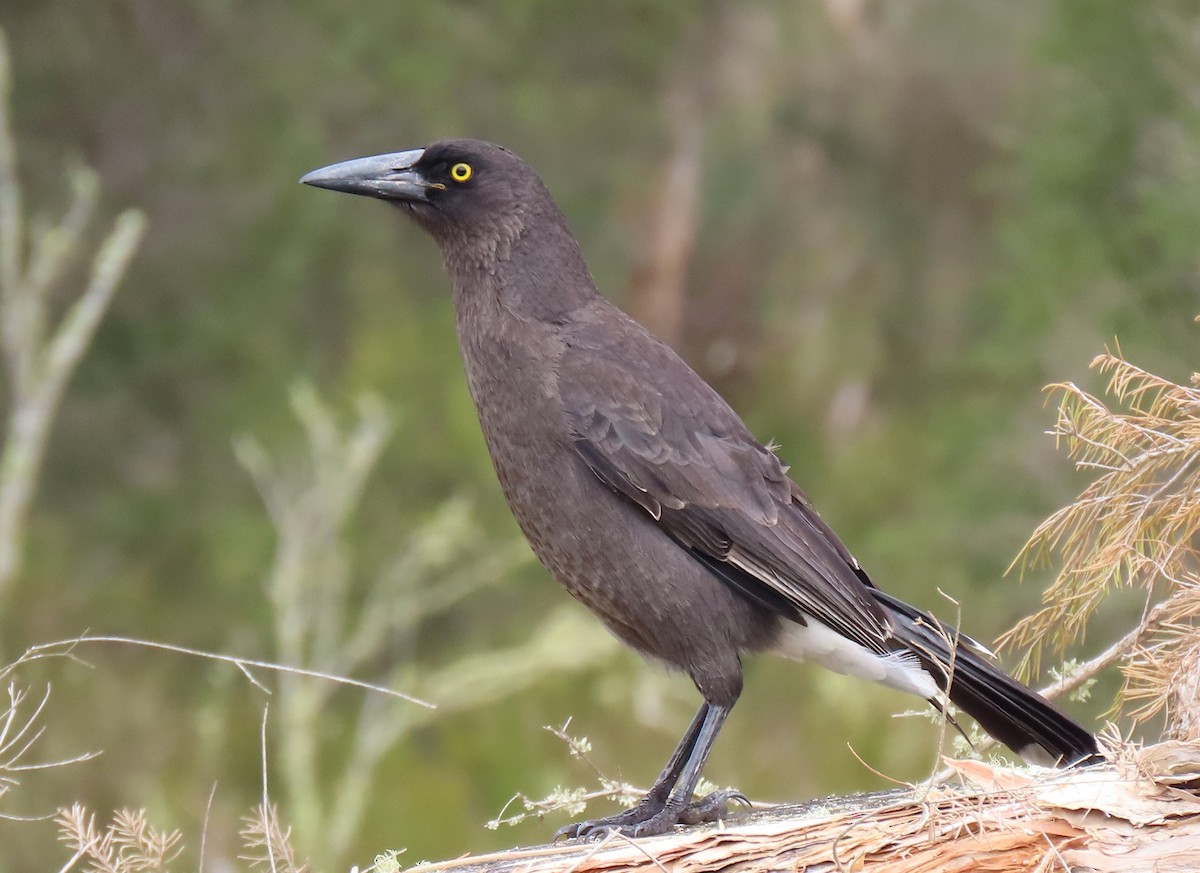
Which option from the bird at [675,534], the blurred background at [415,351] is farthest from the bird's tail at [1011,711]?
the blurred background at [415,351]

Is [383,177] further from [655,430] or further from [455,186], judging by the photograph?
[655,430]

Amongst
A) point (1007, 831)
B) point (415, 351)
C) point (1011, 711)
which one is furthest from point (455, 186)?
point (415, 351)

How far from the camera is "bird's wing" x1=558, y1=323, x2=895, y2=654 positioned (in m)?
3.89

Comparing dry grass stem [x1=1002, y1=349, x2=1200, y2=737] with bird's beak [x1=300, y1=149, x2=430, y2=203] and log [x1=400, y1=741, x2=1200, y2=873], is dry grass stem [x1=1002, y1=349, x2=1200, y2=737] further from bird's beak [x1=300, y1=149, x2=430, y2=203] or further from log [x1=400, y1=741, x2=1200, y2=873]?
bird's beak [x1=300, y1=149, x2=430, y2=203]

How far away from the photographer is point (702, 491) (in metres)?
3.95

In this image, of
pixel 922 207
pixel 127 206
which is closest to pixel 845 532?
pixel 922 207

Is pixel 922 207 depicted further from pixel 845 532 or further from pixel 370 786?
pixel 370 786

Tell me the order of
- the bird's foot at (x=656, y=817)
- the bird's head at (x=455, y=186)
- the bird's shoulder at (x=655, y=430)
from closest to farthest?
1. the bird's foot at (x=656, y=817)
2. the bird's shoulder at (x=655, y=430)
3. the bird's head at (x=455, y=186)

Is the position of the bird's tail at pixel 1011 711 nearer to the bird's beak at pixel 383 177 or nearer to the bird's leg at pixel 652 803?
the bird's leg at pixel 652 803

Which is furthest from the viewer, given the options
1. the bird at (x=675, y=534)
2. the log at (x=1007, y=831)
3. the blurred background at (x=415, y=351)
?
the blurred background at (x=415, y=351)

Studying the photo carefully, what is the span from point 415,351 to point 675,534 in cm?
937

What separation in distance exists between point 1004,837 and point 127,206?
10.7m

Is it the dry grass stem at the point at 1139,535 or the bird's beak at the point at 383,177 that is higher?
the bird's beak at the point at 383,177

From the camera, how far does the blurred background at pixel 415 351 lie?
10.5m
